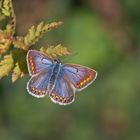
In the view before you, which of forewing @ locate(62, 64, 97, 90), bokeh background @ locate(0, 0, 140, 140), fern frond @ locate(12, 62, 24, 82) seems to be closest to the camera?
fern frond @ locate(12, 62, 24, 82)

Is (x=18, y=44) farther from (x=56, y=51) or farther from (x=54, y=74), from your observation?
(x=54, y=74)

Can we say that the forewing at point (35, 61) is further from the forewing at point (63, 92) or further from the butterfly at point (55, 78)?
the forewing at point (63, 92)

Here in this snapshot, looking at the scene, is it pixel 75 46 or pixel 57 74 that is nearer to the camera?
pixel 57 74

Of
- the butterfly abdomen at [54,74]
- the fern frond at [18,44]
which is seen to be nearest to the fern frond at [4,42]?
the fern frond at [18,44]

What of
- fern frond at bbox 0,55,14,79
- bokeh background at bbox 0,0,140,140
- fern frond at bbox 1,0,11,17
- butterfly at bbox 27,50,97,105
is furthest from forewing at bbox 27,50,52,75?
bokeh background at bbox 0,0,140,140

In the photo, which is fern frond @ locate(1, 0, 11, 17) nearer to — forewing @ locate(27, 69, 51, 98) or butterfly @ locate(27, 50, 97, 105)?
butterfly @ locate(27, 50, 97, 105)

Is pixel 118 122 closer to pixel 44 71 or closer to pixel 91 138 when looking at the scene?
pixel 91 138

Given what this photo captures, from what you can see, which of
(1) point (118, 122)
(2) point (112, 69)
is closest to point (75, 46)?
(2) point (112, 69)
